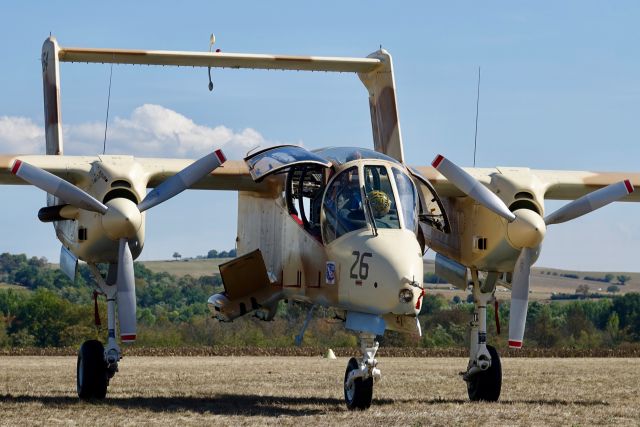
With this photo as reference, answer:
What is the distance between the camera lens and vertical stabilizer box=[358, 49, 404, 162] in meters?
25.0

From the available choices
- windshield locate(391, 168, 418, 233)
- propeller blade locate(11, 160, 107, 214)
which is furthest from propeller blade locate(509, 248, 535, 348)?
propeller blade locate(11, 160, 107, 214)

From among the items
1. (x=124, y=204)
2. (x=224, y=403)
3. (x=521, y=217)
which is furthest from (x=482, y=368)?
(x=124, y=204)

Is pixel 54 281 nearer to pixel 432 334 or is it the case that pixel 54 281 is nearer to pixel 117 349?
pixel 432 334

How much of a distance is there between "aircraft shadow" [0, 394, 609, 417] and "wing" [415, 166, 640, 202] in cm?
368

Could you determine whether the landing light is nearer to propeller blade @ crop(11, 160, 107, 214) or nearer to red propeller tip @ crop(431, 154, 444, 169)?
red propeller tip @ crop(431, 154, 444, 169)

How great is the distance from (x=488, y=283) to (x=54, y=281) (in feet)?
179

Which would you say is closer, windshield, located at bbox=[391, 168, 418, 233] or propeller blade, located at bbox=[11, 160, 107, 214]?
windshield, located at bbox=[391, 168, 418, 233]

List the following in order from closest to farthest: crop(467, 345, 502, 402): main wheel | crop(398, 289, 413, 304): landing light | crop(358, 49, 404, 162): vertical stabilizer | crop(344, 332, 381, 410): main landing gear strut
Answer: crop(398, 289, 413, 304): landing light → crop(344, 332, 381, 410): main landing gear strut → crop(467, 345, 502, 402): main wheel → crop(358, 49, 404, 162): vertical stabilizer

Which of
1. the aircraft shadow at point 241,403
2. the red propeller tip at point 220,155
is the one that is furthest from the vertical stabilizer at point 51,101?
the aircraft shadow at point 241,403

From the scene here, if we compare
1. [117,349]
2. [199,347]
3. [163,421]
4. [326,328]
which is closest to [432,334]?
[326,328]

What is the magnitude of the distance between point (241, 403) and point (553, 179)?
670 cm

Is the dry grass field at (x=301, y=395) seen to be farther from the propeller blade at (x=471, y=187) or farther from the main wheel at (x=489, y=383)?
the propeller blade at (x=471, y=187)

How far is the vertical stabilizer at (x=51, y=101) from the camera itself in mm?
23234

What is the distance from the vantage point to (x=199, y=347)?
1550 inches
